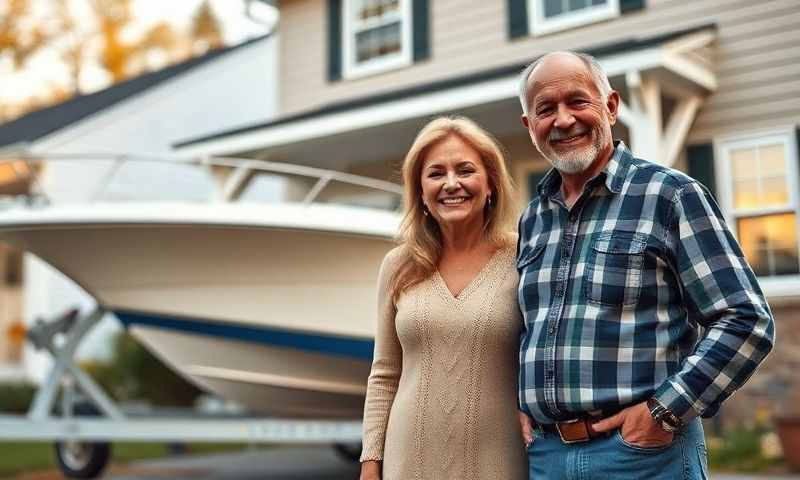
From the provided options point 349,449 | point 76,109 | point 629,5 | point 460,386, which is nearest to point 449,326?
point 460,386

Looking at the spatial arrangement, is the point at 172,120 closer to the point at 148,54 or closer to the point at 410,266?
the point at 148,54

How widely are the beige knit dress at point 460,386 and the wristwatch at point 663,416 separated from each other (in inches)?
18.3

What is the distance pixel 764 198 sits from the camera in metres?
6.93

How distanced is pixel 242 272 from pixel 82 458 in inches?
74.7

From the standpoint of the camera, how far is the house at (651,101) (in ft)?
22.0

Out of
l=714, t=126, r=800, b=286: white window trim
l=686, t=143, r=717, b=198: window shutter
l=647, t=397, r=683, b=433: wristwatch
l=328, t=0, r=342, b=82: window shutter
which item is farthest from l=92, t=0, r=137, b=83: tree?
l=647, t=397, r=683, b=433: wristwatch

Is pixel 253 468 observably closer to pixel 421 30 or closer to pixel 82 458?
pixel 82 458

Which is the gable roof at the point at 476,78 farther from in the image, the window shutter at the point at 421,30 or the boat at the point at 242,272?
the boat at the point at 242,272

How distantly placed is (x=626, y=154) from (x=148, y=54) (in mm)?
22521

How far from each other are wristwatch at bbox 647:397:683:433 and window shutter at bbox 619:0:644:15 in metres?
6.70

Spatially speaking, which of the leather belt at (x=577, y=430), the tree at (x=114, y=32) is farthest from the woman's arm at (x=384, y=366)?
the tree at (x=114, y=32)

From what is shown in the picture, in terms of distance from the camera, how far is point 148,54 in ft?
74.2

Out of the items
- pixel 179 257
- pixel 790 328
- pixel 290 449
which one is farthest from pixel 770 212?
pixel 290 449

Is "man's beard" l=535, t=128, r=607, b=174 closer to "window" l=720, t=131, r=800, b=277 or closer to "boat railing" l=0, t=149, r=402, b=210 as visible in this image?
"boat railing" l=0, t=149, r=402, b=210
